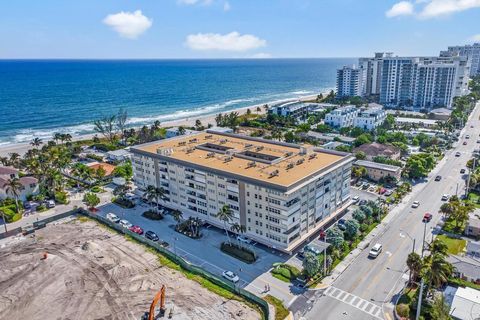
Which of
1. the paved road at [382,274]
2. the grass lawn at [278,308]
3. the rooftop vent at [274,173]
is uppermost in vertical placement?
the rooftop vent at [274,173]

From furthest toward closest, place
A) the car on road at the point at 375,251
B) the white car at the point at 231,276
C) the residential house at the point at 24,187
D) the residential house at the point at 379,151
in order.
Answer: the residential house at the point at 379,151, the residential house at the point at 24,187, the car on road at the point at 375,251, the white car at the point at 231,276

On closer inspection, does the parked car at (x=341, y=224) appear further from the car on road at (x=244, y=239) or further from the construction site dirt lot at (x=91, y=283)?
the construction site dirt lot at (x=91, y=283)

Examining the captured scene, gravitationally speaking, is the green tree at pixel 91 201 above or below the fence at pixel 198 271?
above

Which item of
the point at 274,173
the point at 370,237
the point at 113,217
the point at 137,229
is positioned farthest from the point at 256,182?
the point at 113,217

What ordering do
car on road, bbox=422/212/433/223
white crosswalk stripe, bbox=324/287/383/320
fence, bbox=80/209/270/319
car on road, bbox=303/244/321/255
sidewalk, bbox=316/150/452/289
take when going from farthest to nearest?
1. car on road, bbox=422/212/433/223
2. car on road, bbox=303/244/321/255
3. sidewalk, bbox=316/150/452/289
4. fence, bbox=80/209/270/319
5. white crosswalk stripe, bbox=324/287/383/320

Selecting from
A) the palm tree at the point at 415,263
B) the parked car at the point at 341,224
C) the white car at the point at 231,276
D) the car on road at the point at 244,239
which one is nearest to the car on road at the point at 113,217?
the car on road at the point at 244,239

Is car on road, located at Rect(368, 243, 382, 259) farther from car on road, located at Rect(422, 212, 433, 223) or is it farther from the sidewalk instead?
car on road, located at Rect(422, 212, 433, 223)

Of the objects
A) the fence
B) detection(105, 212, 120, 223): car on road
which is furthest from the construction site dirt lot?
detection(105, 212, 120, 223): car on road
